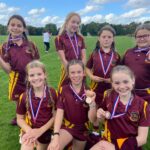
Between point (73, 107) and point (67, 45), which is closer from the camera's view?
point (73, 107)

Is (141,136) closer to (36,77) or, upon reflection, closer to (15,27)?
(36,77)

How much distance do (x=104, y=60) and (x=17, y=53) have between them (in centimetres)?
145

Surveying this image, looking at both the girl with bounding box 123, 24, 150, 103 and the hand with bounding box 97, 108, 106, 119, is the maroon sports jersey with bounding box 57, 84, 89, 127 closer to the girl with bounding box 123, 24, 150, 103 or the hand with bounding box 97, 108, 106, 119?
the hand with bounding box 97, 108, 106, 119

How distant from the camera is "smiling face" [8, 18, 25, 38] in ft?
19.2

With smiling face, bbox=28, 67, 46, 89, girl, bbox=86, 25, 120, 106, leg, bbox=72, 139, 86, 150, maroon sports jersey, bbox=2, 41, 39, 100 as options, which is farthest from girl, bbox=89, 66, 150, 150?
maroon sports jersey, bbox=2, 41, 39, 100

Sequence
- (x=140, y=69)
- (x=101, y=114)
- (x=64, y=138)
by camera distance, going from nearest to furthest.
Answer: (x=101, y=114)
(x=64, y=138)
(x=140, y=69)

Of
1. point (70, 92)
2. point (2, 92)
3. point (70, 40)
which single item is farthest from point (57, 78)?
point (70, 92)

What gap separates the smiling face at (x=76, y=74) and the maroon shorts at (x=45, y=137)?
760 millimetres

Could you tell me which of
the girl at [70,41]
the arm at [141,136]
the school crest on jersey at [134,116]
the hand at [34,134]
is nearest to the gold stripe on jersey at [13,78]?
the girl at [70,41]

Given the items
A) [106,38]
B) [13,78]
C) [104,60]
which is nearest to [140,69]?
[104,60]

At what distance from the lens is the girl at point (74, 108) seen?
4.79m

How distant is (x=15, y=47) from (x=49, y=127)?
1.80m

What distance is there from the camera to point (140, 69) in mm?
5285

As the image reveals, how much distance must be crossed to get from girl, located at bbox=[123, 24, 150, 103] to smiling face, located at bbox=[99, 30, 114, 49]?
1.53 ft
